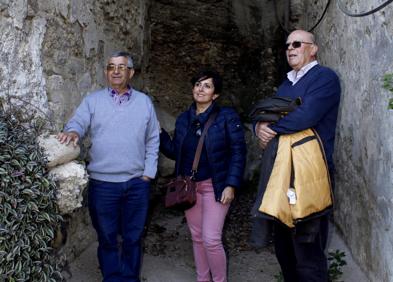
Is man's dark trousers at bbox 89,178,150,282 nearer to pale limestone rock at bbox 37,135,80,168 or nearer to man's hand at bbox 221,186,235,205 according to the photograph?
pale limestone rock at bbox 37,135,80,168

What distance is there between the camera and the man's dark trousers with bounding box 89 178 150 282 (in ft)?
10.8

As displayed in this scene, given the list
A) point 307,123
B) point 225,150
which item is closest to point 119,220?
point 225,150

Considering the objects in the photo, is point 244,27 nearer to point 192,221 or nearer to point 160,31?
point 160,31

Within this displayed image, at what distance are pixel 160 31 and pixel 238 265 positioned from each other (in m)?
3.32

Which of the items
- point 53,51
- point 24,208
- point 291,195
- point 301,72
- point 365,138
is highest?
point 53,51

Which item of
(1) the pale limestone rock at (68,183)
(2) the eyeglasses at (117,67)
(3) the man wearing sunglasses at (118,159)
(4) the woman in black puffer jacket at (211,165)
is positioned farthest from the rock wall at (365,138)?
(1) the pale limestone rock at (68,183)

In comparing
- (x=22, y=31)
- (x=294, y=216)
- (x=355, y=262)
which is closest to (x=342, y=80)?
(x=355, y=262)

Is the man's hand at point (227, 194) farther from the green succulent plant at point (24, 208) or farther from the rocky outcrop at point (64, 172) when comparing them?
the green succulent plant at point (24, 208)

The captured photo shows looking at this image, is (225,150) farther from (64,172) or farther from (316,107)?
(64,172)

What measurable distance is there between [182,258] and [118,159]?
125 centimetres

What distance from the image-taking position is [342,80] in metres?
3.76

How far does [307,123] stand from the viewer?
8.70 feet

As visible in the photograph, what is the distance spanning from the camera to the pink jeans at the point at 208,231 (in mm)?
3287

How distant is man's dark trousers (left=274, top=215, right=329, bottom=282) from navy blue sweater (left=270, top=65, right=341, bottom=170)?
0.35 m
